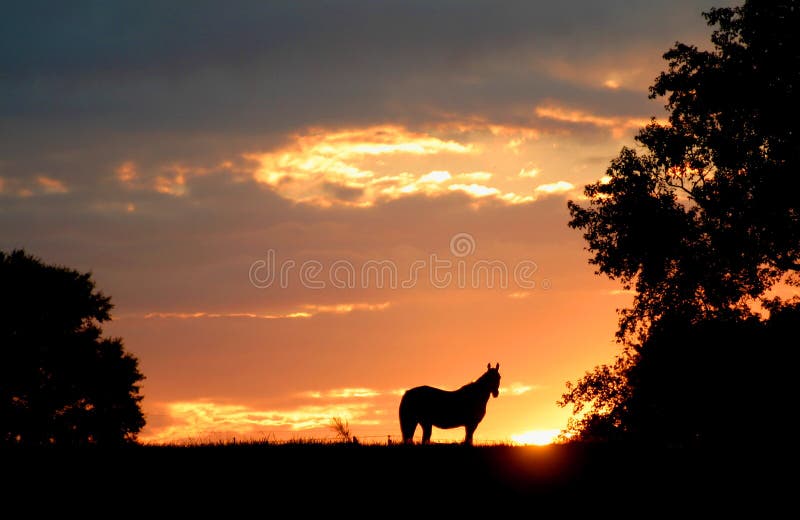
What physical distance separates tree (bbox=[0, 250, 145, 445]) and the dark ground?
104ft

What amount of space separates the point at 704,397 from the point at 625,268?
27.5ft

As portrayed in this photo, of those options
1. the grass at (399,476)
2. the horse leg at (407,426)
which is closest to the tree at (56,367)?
the horse leg at (407,426)

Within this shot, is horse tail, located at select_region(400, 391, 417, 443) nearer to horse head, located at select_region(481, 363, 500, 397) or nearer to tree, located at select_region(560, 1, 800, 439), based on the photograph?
horse head, located at select_region(481, 363, 500, 397)

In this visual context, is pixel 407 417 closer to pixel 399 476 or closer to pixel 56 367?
pixel 399 476

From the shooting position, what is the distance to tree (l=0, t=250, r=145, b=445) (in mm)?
47969

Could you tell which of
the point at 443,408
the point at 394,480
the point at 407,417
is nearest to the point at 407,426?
the point at 407,417

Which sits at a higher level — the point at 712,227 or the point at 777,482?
the point at 712,227

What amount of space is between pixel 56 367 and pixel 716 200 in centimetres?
3320

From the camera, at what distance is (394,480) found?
659 inches

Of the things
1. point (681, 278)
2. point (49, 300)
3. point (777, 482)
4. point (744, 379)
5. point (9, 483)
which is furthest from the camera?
point (49, 300)

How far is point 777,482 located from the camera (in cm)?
1767

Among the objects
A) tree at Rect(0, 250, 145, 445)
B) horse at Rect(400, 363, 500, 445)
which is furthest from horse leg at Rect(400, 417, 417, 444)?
tree at Rect(0, 250, 145, 445)

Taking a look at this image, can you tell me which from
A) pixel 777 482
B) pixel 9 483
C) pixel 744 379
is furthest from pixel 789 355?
pixel 9 483

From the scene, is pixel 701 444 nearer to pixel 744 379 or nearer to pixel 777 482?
pixel 777 482
